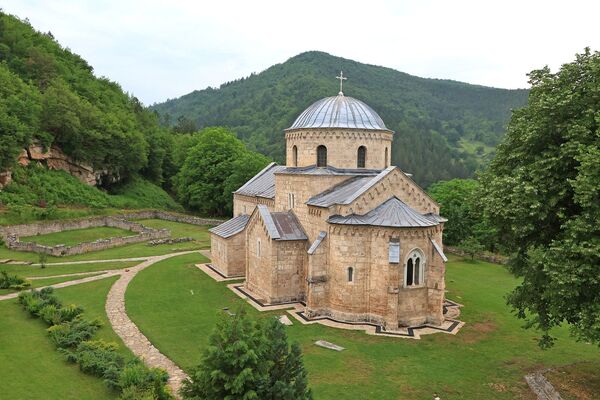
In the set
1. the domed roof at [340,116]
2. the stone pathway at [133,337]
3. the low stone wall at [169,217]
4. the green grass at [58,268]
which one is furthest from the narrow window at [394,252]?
the low stone wall at [169,217]

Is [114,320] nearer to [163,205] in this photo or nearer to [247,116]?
[163,205]

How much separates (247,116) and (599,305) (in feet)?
437

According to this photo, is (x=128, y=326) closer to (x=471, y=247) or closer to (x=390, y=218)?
(x=390, y=218)

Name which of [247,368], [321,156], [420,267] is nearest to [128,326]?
[247,368]

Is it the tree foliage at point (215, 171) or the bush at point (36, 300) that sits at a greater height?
the tree foliage at point (215, 171)

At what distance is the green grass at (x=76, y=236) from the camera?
138ft

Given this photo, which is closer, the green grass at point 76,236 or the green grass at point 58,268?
the green grass at point 58,268

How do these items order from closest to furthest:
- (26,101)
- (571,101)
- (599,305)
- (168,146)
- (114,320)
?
(599,305) < (571,101) < (114,320) < (26,101) < (168,146)

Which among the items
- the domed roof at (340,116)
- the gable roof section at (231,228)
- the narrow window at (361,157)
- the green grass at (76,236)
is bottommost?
the green grass at (76,236)

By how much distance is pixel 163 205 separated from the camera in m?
70.0

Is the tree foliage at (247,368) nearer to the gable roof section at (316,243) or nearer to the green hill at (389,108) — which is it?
the gable roof section at (316,243)

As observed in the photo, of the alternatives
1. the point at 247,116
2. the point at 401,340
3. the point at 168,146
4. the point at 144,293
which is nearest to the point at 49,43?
the point at 168,146

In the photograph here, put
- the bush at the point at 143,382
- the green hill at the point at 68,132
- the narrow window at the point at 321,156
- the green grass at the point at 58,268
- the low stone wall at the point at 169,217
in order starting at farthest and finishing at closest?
the low stone wall at the point at 169,217 < the green hill at the point at 68,132 < the green grass at the point at 58,268 < the narrow window at the point at 321,156 < the bush at the point at 143,382

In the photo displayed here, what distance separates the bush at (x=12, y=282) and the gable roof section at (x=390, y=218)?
1950 cm
